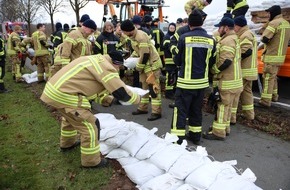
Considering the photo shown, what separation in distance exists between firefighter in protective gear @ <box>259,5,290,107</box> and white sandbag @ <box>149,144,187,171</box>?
11.9 ft

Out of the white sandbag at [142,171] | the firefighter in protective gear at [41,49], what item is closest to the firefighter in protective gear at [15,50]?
the firefighter in protective gear at [41,49]

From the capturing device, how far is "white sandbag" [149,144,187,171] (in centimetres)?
345

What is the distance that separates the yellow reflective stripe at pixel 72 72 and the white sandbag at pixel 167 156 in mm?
1372

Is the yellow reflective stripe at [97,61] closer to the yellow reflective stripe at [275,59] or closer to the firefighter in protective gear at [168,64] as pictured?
the firefighter in protective gear at [168,64]

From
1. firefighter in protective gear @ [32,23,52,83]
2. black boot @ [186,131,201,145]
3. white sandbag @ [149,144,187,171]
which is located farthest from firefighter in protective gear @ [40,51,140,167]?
firefighter in protective gear @ [32,23,52,83]

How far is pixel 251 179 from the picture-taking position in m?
3.11

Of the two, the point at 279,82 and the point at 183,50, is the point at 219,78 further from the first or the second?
the point at 279,82

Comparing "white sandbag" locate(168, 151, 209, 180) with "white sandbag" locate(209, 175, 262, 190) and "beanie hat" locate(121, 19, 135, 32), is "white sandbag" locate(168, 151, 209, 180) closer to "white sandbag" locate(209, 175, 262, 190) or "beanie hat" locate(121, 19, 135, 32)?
"white sandbag" locate(209, 175, 262, 190)

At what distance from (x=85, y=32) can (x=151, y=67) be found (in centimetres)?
153

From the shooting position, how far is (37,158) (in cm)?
444

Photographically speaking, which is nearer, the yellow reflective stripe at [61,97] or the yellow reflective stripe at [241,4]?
the yellow reflective stripe at [61,97]

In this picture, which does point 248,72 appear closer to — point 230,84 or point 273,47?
point 230,84

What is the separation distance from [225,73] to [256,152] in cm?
132

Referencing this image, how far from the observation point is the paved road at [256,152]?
3.72 meters
